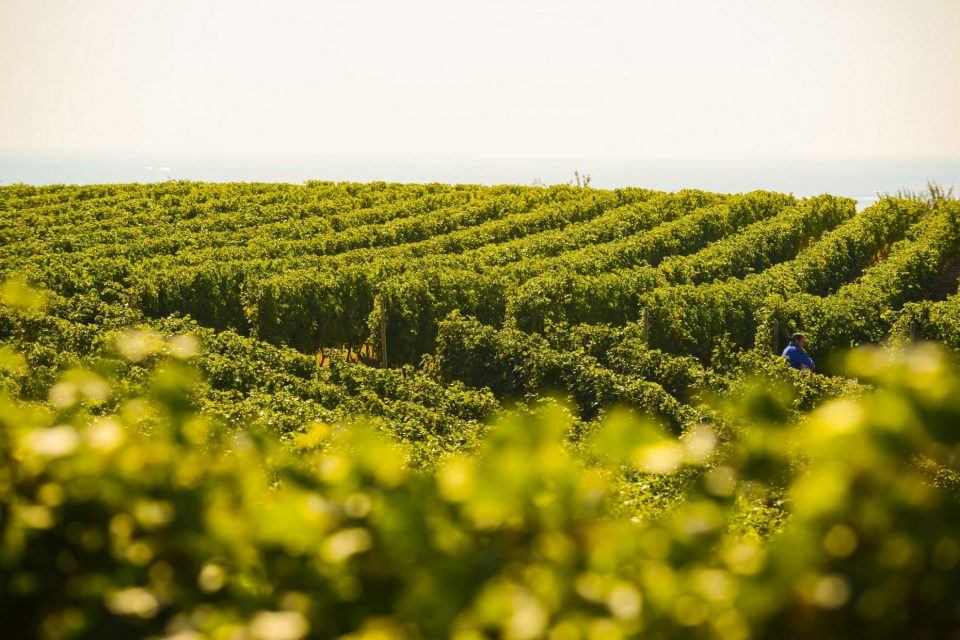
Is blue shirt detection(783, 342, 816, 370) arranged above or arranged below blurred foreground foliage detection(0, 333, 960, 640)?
below

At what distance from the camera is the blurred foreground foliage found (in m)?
1.53

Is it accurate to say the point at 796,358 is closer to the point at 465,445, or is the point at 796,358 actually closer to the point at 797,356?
the point at 797,356

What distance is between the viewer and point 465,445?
8.37m

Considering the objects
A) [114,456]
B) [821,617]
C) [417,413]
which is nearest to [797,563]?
[821,617]

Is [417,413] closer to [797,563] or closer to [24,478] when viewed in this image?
[24,478]

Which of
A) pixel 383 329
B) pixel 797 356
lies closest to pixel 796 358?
pixel 797 356

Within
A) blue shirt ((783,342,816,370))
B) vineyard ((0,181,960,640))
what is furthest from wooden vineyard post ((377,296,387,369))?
blue shirt ((783,342,816,370))

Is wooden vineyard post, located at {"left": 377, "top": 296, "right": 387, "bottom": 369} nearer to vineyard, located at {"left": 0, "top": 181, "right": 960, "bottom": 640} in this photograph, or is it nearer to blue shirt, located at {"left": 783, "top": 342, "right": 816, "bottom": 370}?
vineyard, located at {"left": 0, "top": 181, "right": 960, "bottom": 640}

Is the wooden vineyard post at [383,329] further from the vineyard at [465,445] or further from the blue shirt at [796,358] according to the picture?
the blue shirt at [796,358]

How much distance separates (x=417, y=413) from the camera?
935 cm

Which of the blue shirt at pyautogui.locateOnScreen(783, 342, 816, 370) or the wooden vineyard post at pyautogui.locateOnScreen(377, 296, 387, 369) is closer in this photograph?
the blue shirt at pyautogui.locateOnScreen(783, 342, 816, 370)

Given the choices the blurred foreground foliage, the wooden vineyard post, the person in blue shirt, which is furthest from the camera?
the wooden vineyard post

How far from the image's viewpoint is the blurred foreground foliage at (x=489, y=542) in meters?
1.53

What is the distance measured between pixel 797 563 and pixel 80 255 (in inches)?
822
